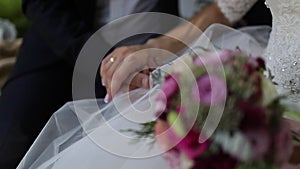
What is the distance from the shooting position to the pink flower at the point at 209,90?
47cm

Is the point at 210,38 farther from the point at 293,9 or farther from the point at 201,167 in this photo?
the point at 201,167

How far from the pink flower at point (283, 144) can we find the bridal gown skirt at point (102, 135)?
0.18m

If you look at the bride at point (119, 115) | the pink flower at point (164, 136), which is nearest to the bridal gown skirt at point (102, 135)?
the bride at point (119, 115)

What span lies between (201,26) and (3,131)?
0.43 m

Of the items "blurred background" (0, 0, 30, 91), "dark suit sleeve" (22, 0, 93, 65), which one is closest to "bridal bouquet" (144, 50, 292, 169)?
"dark suit sleeve" (22, 0, 93, 65)

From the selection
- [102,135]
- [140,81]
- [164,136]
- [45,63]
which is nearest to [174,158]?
[164,136]

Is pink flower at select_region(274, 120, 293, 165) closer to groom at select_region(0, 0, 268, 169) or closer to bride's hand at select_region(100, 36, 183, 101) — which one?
bride's hand at select_region(100, 36, 183, 101)

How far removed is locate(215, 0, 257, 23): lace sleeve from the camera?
103cm

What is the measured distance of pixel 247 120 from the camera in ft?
1.51

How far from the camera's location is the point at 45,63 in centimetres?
115

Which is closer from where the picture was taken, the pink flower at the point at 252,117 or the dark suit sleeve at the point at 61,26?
the pink flower at the point at 252,117

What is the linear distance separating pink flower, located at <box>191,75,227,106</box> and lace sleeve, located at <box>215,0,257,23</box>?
1.82 feet

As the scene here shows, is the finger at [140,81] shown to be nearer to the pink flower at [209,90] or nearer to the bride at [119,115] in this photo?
the bride at [119,115]

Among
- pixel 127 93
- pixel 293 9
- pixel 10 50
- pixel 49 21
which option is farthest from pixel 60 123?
pixel 10 50
